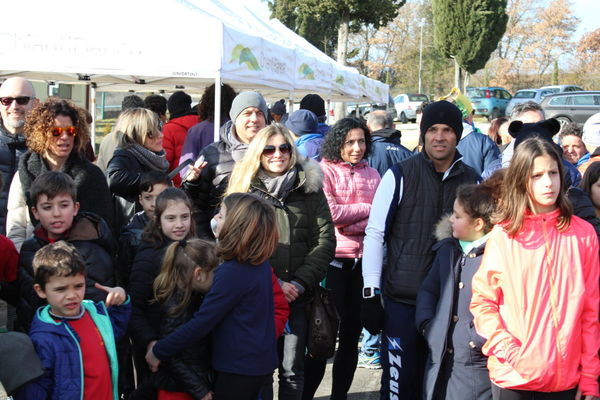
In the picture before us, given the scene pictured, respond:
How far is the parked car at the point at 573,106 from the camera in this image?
920 inches

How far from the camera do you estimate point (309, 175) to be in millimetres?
3904

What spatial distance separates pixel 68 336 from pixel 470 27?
36663 millimetres

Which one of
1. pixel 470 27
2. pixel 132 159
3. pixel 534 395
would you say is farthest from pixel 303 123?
pixel 470 27

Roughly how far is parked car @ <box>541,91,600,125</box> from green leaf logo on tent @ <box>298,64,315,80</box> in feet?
49.8

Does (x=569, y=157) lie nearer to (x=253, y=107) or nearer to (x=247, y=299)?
(x=253, y=107)

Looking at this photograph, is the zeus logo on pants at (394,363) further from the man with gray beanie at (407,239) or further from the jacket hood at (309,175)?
the jacket hood at (309,175)

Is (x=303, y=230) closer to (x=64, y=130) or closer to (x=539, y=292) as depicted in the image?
(x=539, y=292)

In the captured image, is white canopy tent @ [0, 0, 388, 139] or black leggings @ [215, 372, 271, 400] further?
white canopy tent @ [0, 0, 388, 139]

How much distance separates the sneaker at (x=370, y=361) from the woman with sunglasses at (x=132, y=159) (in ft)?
7.69

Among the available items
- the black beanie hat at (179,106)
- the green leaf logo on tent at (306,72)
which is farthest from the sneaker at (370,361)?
the green leaf logo on tent at (306,72)

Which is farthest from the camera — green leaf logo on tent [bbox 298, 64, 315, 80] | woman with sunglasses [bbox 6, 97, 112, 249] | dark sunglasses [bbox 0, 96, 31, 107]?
green leaf logo on tent [bbox 298, 64, 315, 80]

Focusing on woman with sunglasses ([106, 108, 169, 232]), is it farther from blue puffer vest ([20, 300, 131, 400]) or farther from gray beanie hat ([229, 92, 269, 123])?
blue puffer vest ([20, 300, 131, 400])

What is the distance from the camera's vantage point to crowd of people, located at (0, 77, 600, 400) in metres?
2.91

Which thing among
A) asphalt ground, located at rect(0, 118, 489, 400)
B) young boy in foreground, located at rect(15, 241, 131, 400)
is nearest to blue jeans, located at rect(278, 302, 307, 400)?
young boy in foreground, located at rect(15, 241, 131, 400)
